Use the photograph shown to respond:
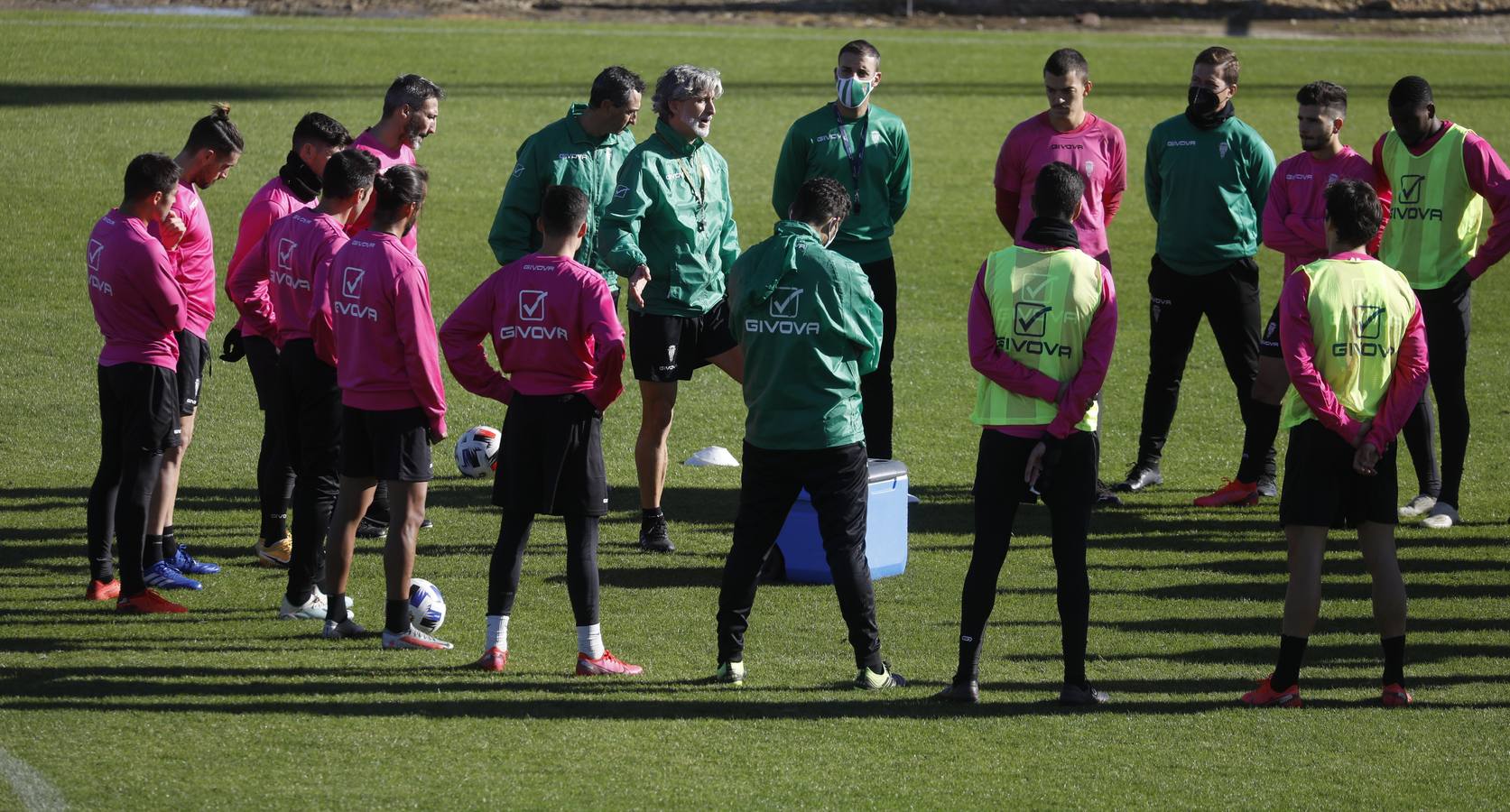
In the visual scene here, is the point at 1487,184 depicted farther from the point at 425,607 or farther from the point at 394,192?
the point at 425,607

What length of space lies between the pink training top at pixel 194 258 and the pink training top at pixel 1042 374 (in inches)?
139

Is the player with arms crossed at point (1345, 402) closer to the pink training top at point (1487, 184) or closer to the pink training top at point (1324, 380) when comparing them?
the pink training top at point (1324, 380)

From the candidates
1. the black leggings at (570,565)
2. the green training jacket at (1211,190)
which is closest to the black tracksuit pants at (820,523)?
the black leggings at (570,565)

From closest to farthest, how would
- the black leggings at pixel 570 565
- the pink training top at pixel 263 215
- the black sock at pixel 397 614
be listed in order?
the black leggings at pixel 570 565, the black sock at pixel 397 614, the pink training top at pixel 263 215

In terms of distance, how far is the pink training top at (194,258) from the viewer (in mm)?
7402

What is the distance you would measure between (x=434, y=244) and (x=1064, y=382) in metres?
11.0

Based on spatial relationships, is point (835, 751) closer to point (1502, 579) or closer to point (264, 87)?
point (1502, 579)

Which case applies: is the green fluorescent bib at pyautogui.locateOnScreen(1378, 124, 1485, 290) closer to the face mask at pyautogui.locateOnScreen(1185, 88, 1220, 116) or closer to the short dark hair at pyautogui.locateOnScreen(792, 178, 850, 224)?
the face mask at pyautogui.locateOnScreen(1185, 88, 1220, 116)

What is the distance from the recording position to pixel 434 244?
16047 mm

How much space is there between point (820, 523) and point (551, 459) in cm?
100

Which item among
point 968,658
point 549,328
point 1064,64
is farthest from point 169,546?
point 1064,64

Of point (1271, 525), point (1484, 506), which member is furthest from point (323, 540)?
point (1484, 506)

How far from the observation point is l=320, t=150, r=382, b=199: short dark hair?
6762 millimetres

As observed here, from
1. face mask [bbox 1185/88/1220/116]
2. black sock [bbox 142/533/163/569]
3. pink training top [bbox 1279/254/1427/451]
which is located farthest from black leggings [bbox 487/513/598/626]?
face mask [bbox 1185/88/1220/116]
